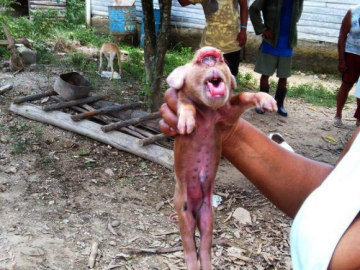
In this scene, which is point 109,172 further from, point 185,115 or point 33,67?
point 33,67

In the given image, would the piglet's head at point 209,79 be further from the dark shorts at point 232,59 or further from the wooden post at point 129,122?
the dark shorts at point 232,59

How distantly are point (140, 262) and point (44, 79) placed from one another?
14.4 feet

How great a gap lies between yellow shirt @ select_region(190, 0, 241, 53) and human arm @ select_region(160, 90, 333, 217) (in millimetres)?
4066

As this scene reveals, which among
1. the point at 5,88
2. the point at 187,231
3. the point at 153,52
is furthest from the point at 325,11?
the point at 187,231

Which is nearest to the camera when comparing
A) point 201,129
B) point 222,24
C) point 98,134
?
point 201,129

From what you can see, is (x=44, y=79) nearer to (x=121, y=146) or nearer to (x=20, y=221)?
(x=121, y=146)

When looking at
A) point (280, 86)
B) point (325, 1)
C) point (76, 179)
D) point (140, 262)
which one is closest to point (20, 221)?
point (76, 179)

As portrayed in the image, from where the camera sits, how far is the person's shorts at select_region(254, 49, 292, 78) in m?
6.64

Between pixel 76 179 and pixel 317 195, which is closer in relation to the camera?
pixel 317 195

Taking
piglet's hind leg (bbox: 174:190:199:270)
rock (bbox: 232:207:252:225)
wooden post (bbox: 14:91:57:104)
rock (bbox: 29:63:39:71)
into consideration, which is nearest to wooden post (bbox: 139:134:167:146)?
rock (bbox: 232:207:252:225)

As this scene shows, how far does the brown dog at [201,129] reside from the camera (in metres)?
1.61

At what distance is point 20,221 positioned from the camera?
150 inches

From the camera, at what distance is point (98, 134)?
5.15 m

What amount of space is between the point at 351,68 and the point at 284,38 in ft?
3.53
